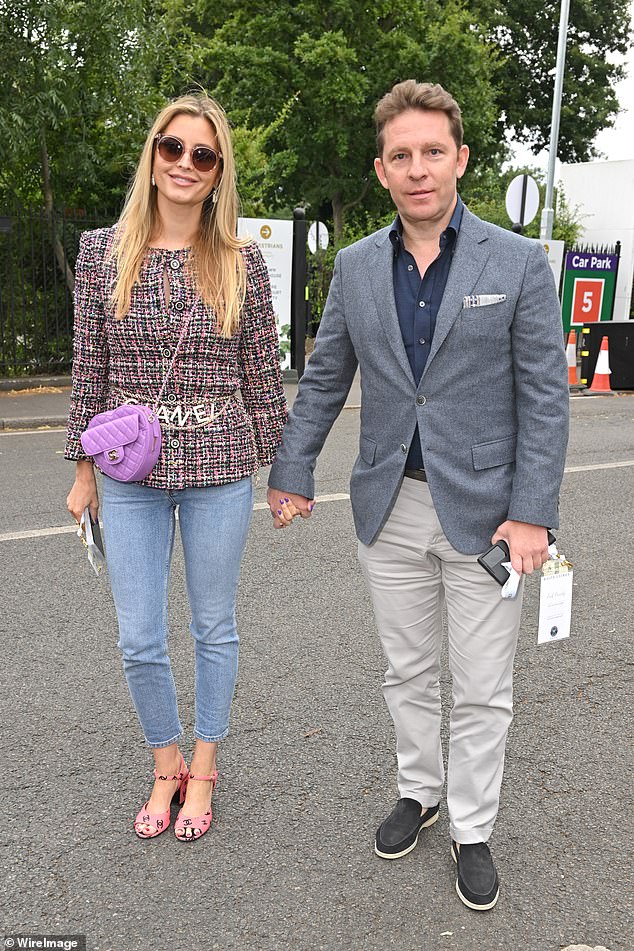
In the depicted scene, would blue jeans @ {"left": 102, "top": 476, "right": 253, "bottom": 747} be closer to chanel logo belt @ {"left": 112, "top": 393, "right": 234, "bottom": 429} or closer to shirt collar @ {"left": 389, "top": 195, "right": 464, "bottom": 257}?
chanel logo belt @ {"left": 112, "top": 393, "right": 234, "bottom": 429}

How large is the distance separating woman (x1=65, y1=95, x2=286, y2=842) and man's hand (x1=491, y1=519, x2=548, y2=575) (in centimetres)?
78

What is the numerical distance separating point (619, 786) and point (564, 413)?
54.6 inches

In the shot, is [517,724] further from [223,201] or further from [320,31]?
[320,31]

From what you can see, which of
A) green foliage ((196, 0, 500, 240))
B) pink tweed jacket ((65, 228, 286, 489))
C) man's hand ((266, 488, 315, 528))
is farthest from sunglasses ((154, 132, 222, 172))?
green foliage ((196, 0, 500, 240))

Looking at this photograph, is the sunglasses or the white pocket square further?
the sunglasses

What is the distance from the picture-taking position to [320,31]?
25.3 m

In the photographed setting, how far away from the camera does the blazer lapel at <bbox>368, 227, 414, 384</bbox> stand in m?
2.54

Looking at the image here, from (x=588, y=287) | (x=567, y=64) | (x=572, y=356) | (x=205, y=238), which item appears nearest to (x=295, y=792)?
(x=205, y=238)

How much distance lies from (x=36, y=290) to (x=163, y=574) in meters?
11.9

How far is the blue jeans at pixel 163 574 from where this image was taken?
272 centimetres

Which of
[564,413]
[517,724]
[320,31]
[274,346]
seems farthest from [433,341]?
[320,31]

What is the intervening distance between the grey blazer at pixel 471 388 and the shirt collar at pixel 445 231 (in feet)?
0.07

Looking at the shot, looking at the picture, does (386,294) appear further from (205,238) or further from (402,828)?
(402,828)

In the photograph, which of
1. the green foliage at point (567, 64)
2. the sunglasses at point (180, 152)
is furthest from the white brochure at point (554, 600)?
the green foliage at point (567, 64)
